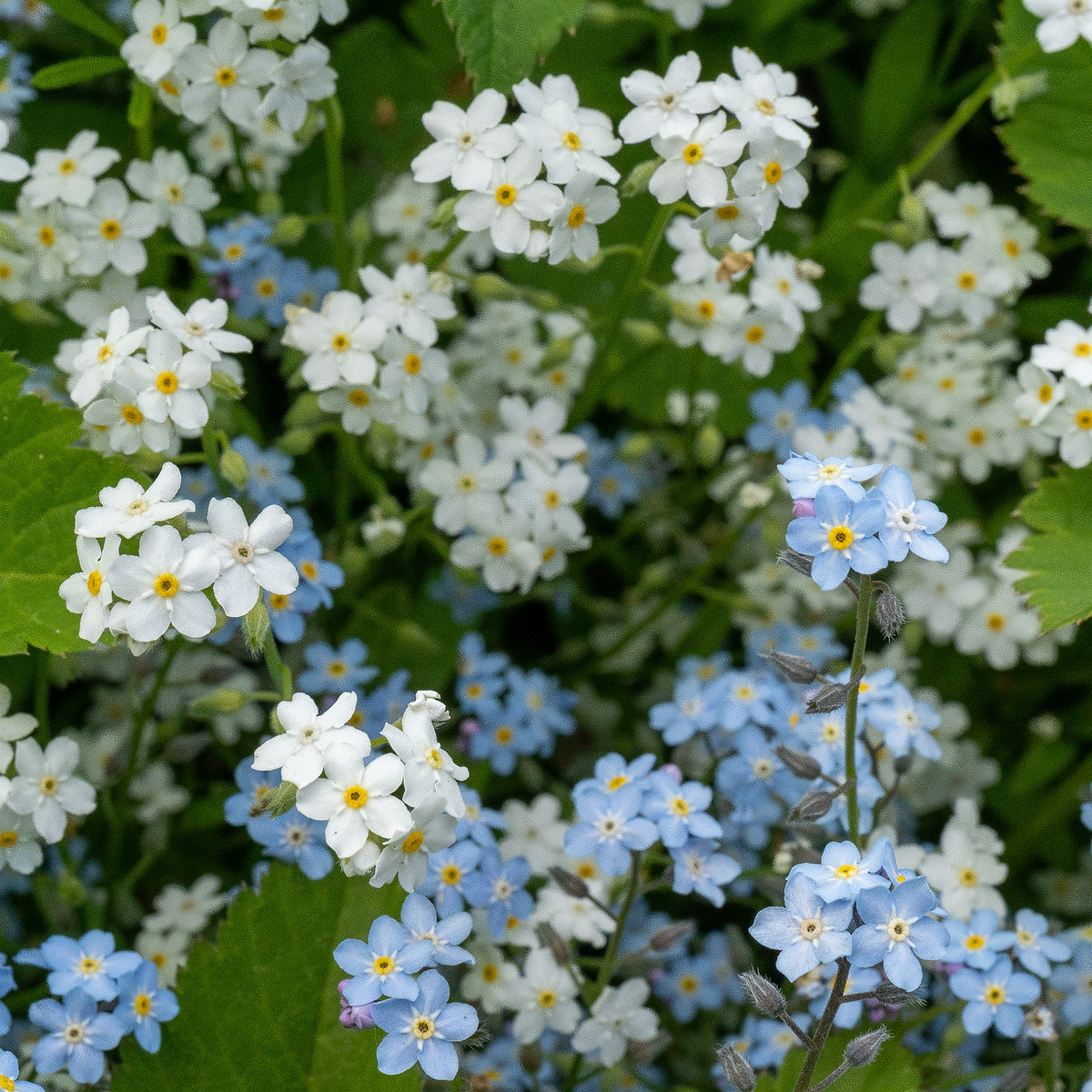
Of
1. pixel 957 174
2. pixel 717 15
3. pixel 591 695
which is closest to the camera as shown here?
pixel 591 695

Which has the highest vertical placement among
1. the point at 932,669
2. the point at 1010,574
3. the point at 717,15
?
the point at 717,15

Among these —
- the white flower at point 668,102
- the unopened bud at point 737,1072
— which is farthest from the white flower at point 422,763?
the white flower at point 668,102

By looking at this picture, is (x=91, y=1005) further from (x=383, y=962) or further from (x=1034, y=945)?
(x=1034, y=945)

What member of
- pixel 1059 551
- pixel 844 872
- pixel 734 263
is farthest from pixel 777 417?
pixel 844 872

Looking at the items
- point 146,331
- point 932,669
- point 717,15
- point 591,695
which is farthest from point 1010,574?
point 146,331

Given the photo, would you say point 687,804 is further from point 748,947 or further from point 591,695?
point 591,695

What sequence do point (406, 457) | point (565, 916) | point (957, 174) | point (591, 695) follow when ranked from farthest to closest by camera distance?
1. point (957, 174)
2. point (591, 695)
3. point (406, 457)
4. point (565, 916)
